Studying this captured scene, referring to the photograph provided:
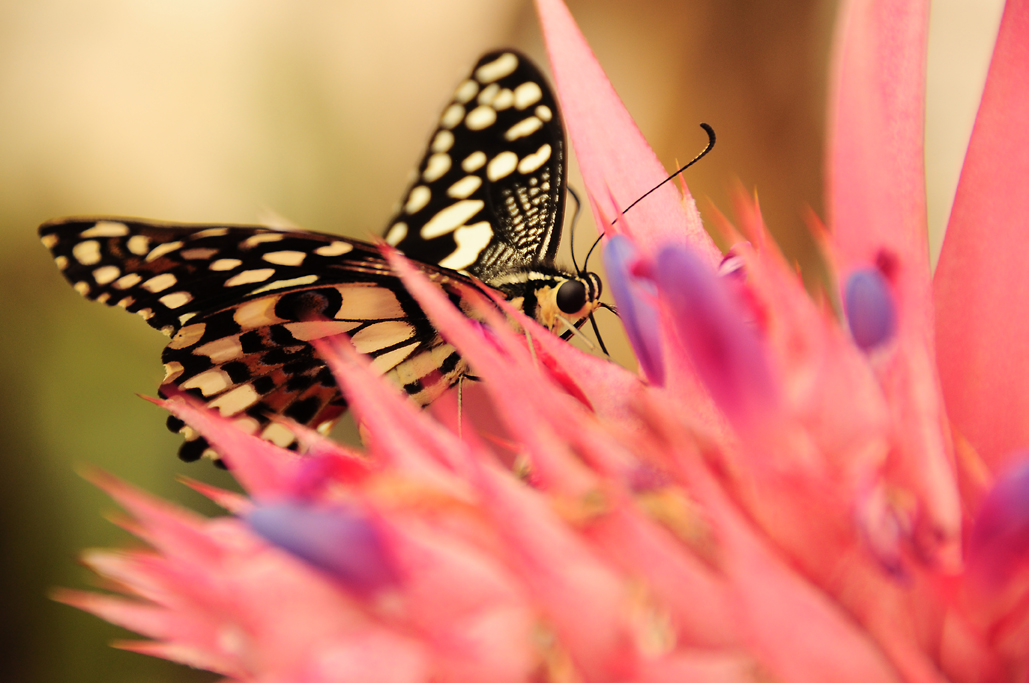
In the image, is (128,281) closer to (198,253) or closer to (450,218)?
(198,253)

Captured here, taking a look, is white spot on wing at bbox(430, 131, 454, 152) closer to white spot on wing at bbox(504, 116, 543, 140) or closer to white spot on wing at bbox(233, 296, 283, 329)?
white spot on wing at bbox(504, 116, 543, 140)

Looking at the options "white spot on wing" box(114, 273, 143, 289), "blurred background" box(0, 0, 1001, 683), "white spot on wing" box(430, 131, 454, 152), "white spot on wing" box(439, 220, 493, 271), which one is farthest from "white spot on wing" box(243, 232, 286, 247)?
"blurred background" box(0, 0, 1001, 683)

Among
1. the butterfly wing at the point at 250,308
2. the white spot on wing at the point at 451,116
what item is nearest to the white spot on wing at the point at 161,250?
the butterfly wing at the point at 250,308

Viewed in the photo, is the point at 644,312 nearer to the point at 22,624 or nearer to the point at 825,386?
the point at 825,386

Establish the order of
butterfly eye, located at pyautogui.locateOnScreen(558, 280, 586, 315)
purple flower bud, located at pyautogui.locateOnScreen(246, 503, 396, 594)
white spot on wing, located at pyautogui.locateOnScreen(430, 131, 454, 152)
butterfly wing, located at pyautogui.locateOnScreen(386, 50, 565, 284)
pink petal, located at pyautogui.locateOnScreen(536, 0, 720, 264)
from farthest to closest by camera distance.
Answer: white spot on wing, located at pyautogui.locateOnScreen(430, 131, 454, 152) → butterfly wing, located at pyautogui.locateOnScreen(386, 50, 565, 284) → butterfly eye, located at pyautogui.locateOnScreen(558, 280, 586, 315) → pink petal, located at pyautogui.locateOnScreen(536, 0, 720, 264) → purple flower bud, located at pyautogui.locateOnScreen(246, 503, 396, 594)

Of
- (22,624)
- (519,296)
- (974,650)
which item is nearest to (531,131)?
(519,296)

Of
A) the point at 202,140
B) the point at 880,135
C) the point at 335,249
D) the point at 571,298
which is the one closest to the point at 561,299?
the point at 571,298

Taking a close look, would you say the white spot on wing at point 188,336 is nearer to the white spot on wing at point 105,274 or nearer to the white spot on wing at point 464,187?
the white spot on wing at point 105,274
